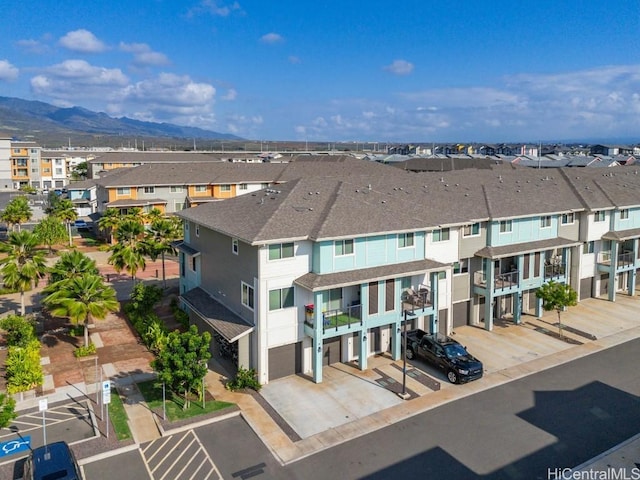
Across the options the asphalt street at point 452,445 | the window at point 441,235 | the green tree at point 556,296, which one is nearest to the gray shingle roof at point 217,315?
the asphalt street at point 452,445

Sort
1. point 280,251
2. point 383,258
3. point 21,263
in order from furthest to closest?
point 21,263 → point 383,258 → point 280,251

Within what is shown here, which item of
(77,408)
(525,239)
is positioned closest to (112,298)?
(77,408)

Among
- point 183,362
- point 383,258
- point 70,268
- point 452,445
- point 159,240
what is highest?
point 383,258

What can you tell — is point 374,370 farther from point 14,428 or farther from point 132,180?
point 132,180

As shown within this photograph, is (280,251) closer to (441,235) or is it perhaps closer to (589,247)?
(441,235)

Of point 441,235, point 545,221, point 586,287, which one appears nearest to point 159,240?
point 441,235

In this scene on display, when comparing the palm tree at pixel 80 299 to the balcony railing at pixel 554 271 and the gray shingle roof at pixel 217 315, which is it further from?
the balcony railing at pixel 554 271

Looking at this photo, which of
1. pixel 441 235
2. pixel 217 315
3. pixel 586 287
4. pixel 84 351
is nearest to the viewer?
pixel 217 315
